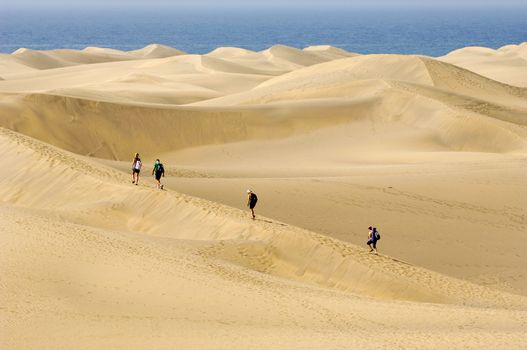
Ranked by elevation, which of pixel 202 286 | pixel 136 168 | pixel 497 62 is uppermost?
pixel 497 62

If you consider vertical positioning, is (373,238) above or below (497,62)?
below

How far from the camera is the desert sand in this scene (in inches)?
424

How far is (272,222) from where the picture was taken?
55.6ft

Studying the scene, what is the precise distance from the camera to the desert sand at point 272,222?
1076 cm

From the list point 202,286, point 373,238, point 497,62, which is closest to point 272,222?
point 373,238

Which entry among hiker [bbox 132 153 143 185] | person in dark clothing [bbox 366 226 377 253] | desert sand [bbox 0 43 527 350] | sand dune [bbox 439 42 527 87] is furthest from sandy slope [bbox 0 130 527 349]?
sand dune [bbox 439 42 527 87]

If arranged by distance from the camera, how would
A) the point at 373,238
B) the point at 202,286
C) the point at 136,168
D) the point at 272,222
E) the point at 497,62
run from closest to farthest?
the point at 202,286 < the point at 373,238 < the point at 272,222 < the point at 136,168 < the point at 497,62

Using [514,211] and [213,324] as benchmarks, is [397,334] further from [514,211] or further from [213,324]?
[514,211]

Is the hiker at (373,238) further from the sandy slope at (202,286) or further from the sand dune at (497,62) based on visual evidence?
the sand dune at (497,62)

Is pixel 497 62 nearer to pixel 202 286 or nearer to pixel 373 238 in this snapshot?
pixel 373 238

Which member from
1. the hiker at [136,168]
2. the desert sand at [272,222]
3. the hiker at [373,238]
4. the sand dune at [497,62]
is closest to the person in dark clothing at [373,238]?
the hiker at [373,238]

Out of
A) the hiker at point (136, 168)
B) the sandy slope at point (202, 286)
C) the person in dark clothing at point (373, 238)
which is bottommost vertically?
the sandy slope at point (202, 286)

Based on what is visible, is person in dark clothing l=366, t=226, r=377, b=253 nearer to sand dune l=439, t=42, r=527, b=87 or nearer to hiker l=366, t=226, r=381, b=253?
hiker l=366, t=226, r=381, b=253

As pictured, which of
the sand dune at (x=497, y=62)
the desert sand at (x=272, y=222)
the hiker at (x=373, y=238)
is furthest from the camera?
the sand dune at (x=497, y=62)
